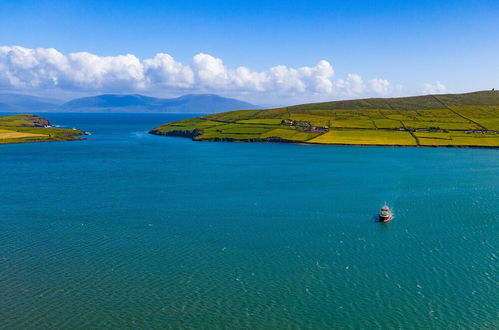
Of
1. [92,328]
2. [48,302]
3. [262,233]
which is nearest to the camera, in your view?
[92,328]

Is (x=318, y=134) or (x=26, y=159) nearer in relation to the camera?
(x=26, y=159)

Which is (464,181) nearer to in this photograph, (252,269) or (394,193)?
(394,193)

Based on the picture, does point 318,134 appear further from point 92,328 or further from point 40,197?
point 92,328

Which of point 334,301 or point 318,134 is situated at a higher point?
point 318,134

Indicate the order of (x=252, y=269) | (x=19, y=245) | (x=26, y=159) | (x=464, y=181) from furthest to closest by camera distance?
1. (x=26, y=159)
2. (x=464, y=181)
3. (x=19, y=245)
4. (x=252, y=269)

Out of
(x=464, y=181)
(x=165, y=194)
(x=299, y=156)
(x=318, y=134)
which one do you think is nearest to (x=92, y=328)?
(x=165, y=194)

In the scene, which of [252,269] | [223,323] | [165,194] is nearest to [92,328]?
[223,323]
